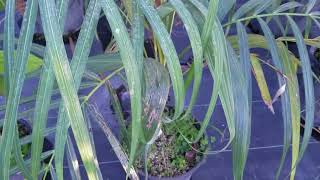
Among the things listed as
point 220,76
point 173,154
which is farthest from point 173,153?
point 220,76

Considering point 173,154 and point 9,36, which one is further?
point 173,154

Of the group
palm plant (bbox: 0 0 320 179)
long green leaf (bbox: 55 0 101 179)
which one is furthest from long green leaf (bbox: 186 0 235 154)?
long green leaf (bbox: 55 0 101 179)

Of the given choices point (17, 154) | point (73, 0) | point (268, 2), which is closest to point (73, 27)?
point (73, 0)

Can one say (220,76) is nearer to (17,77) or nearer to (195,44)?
(195,44)

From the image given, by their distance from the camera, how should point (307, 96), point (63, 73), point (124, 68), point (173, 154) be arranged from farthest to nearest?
point (173, 154) < point (307, 96) < point (124, 68) < point (63, 73)

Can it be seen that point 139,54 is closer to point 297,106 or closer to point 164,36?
point 164,36

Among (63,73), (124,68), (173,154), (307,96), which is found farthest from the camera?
(173,154)

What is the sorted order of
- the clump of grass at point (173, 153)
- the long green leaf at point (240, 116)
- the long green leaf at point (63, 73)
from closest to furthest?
the long green leaf at point (63, 73)
the long green leaf at point (240, 116)
the clump of grass at point (173, 153)

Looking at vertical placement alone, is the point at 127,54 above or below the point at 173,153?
above

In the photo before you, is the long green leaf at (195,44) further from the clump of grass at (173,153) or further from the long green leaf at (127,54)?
the clump of grass at (173,153)

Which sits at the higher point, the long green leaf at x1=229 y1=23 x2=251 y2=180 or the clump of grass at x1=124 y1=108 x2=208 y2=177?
the long green leaf at x1=229 y1=23 x2=251 y2=180

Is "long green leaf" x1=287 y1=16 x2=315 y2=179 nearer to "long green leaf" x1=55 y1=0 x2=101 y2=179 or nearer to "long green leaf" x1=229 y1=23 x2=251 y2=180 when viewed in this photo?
"long green leaf" x1=229 y1=23 x2=251 y2=180

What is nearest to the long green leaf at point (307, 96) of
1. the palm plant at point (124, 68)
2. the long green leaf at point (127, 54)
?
the palm plant at point (124, 68)
